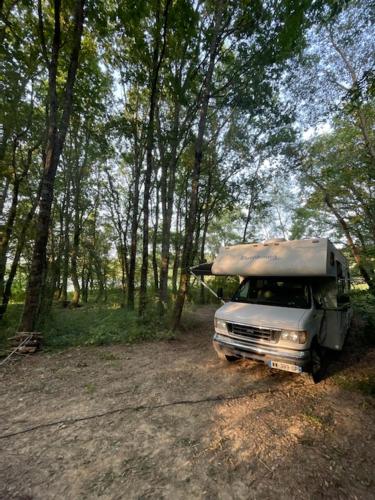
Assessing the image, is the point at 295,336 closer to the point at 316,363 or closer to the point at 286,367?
the point at 286,367

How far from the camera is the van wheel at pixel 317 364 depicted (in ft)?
14.1

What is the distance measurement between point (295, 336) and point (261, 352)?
2.37 feet

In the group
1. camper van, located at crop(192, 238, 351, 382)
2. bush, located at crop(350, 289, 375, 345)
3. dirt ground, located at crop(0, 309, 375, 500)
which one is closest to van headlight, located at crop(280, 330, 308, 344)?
camper van, located at crop(192, 238, 351, 382)

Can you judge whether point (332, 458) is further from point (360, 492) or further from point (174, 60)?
point (174, 60)

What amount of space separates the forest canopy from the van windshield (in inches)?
103

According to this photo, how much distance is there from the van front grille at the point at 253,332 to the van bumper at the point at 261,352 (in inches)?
5.6

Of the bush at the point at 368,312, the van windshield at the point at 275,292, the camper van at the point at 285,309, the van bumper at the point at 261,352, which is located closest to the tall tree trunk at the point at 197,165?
the camper van at the point at 285,309

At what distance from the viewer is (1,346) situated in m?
5.64

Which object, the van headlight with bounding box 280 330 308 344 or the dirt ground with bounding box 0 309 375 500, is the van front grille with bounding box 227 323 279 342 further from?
the dirt ground with bounding box 0 309 375 500

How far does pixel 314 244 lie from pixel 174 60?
1006 centimetres

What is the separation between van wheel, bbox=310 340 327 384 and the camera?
4.29 m

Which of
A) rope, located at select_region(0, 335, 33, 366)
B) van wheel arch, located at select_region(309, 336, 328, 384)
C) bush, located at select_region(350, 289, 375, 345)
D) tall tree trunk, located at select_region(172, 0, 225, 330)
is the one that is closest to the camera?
van wheel arch, located at select_region(309, 336, 328, 384)

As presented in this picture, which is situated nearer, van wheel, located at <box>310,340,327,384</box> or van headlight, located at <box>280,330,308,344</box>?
van headlight, located at <box>280,330,308,344</box>

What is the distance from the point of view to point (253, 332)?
4.39m
